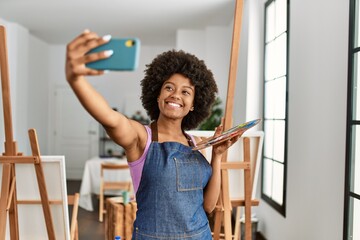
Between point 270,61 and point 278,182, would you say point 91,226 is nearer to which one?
point 278,182

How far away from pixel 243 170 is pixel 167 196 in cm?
157

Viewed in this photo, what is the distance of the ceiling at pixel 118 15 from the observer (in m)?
6.66

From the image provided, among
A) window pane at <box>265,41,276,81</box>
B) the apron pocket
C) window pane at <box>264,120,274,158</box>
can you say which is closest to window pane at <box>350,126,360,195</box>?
the apron pocket

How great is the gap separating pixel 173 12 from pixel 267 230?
356 centimetres

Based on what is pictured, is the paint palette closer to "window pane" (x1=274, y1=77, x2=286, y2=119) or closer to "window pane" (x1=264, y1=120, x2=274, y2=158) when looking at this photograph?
"window pane" (x1=274, y1=77, x2=286, y2=119)

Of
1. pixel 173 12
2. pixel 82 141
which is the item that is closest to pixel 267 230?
pixel 173 12

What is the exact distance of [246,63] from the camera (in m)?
5.88

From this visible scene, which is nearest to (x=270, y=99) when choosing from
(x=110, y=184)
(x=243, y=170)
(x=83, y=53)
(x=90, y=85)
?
(x=243, y=170)

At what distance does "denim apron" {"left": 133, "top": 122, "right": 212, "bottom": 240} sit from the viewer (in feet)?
5.45

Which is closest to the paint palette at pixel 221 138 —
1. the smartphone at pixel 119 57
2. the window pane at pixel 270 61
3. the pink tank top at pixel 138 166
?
the pink tank top at pixel 138 166

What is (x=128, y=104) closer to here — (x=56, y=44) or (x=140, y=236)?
(x=56, y=44)

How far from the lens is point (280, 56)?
4.80 meters

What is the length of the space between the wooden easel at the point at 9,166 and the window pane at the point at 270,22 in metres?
3.23

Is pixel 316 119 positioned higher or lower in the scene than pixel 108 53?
lower
